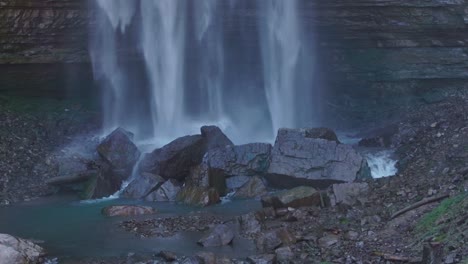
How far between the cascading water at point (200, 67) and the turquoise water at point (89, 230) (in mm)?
6592

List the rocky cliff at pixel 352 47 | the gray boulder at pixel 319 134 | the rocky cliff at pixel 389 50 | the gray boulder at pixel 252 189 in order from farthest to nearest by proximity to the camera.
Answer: the rocky cliff at pixel 389 50
the rocky cliff at pixel 352 47
the gray boulder at pixel 319 134
the gray boulder at pixel 252 189

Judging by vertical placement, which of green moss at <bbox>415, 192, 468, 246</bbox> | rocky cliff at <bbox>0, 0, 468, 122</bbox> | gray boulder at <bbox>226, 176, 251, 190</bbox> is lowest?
gray boulder at <bbox>226, 176, 251, 190</bbox>

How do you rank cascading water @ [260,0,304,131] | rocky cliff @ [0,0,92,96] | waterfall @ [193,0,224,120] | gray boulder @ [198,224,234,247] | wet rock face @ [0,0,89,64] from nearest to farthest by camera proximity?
gray boulder @ [198,224,234,247] < wet rock face @ [0,0,89,64] < rocky cliff @ [0,0,92,96] < waterfall @ [193,0,224,120] < cascading water @ [260,0,304,131]

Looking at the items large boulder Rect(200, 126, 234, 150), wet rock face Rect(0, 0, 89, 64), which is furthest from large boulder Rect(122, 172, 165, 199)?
wet rock face Rect(0, 0, 89, 64)

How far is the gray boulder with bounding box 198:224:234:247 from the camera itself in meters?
12.1

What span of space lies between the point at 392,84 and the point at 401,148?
5.84m

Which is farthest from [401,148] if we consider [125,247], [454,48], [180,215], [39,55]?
[39,55]

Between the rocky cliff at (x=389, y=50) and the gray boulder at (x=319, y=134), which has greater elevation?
the rocky cliff at (x=389, y=50)

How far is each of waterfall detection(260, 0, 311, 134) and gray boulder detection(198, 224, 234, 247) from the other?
11.7 m

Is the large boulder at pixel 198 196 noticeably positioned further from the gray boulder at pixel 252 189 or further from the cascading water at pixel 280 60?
the cascading water at pixel 280 60

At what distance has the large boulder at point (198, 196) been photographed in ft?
51.6

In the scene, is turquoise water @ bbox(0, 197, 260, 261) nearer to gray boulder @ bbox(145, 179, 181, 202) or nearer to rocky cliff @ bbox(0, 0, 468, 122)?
gray boulder @ bbox(145, 179, 181, 202)

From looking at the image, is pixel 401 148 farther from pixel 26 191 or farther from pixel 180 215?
pixel 26 191

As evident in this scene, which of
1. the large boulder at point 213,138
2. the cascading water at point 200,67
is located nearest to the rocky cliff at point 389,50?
the cascading water at point 200,67
